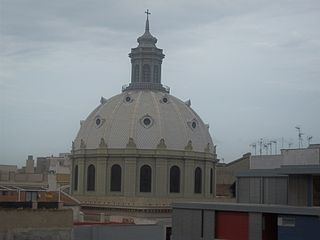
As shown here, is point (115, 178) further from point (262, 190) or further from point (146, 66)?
point (262, 190)

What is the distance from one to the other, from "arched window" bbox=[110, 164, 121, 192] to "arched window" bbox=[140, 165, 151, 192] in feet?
8.99

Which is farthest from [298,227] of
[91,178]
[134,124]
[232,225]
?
[91,178]

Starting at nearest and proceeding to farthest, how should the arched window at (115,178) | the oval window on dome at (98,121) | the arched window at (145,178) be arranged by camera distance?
the arched window at (145,178), the arched window at (115,178), the oval window on dome at (98,121)

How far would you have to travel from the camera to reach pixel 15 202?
53500 mm

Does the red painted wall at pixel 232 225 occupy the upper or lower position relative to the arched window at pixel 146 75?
lower

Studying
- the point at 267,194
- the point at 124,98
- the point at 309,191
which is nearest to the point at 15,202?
the point at 267,194

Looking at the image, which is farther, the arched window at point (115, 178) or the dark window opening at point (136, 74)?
the dark window opening at point (136, 74)

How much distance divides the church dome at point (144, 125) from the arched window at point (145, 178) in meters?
2.76

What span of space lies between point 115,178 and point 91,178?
12.6ft

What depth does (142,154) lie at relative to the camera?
289 ft

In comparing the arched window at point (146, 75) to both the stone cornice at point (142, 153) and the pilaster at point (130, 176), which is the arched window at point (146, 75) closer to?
the stone cornice at point (142, 153)

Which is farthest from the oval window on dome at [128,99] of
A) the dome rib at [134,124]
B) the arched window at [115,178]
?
the arched window at [115,178]

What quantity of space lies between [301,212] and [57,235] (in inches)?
860

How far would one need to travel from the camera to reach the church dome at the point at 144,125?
89812 millimetres
